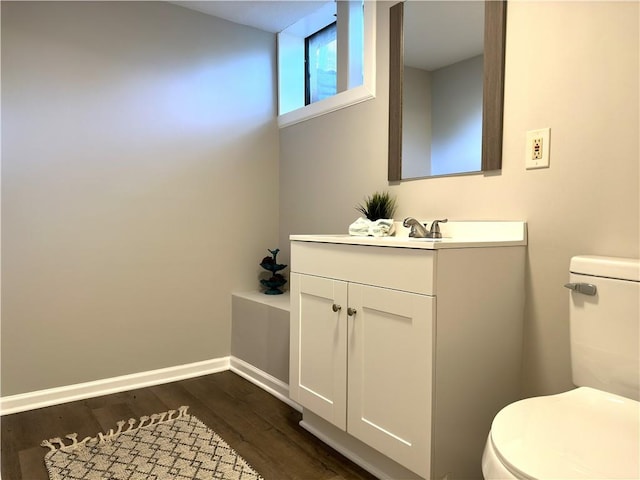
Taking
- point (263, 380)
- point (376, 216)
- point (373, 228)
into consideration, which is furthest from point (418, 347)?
point (263, 380)

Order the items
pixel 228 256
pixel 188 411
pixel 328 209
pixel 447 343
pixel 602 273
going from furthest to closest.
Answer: pixel 228 256 < pixel 328 209 < pixel 188 411 < pixel 447 343 < pixel 602 273

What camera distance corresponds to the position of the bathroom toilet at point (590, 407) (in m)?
0.92

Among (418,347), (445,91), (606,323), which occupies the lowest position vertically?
(418,347)

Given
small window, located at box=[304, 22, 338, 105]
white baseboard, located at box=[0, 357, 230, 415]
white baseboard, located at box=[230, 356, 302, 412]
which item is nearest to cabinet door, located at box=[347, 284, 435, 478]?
white baseboard, located at box=[230, 356, 302, 412]

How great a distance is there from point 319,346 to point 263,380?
0.83 meters

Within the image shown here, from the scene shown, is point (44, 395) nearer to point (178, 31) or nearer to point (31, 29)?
point (31, 29)

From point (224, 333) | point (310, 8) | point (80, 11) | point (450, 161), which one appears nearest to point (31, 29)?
point (80, 11)

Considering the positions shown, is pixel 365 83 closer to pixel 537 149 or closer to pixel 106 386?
pixel 537 149

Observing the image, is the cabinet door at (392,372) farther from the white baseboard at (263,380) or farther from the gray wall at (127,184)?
the gray wall at (127,184)

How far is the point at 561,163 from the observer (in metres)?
1.49

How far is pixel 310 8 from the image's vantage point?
2.64m

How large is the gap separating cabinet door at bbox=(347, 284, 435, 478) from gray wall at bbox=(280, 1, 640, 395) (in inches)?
18.5

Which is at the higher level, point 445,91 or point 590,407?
point 445,91

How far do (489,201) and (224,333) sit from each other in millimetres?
1824
